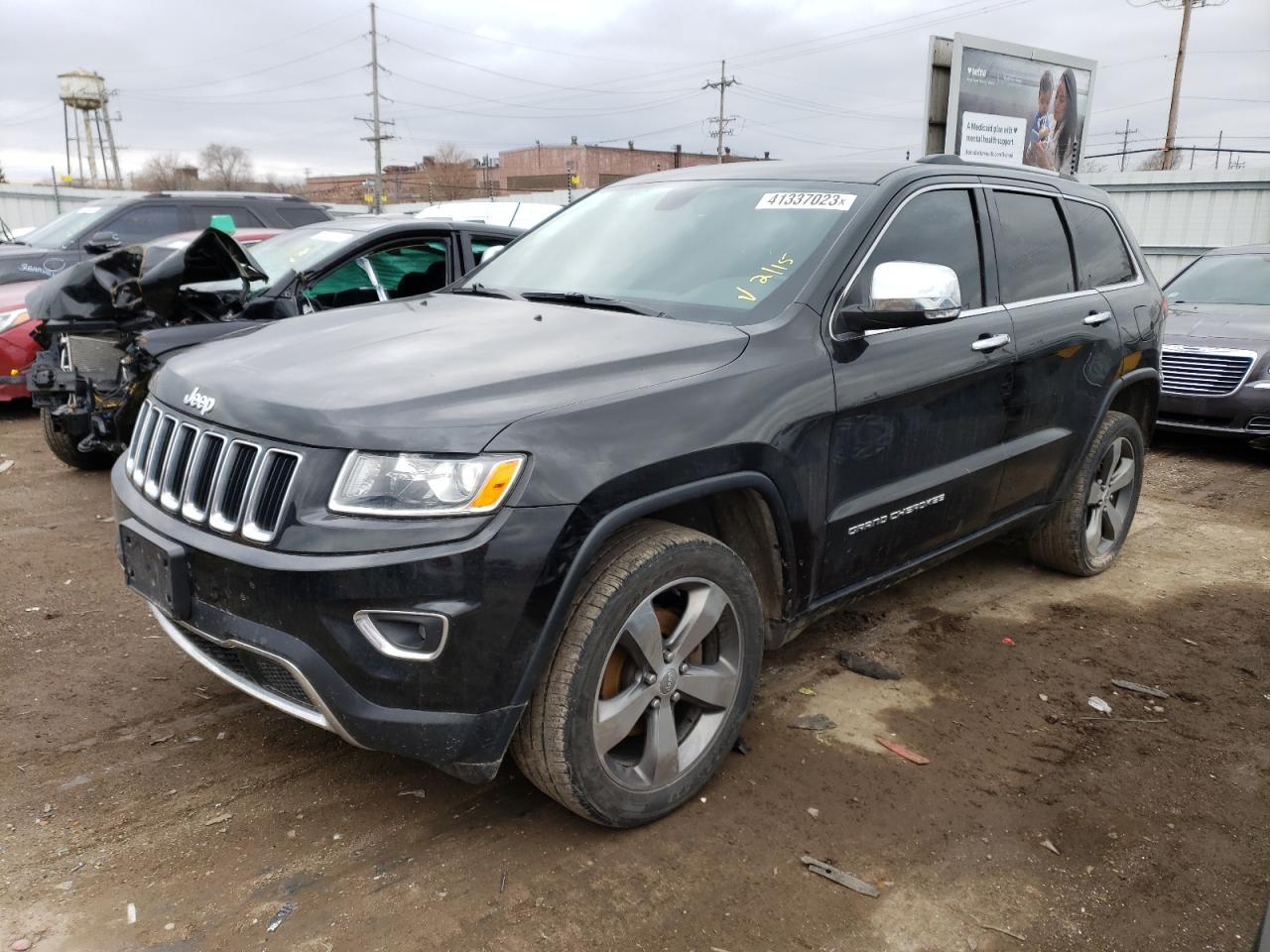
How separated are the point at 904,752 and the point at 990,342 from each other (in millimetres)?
1546

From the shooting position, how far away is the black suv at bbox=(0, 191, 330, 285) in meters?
9.60

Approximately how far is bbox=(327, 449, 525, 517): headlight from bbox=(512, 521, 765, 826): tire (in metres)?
0.39

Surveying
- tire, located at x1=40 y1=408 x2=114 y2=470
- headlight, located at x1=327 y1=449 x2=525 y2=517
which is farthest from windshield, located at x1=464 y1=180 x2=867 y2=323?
tire, located at x1=40 y1=408 x2=114 y2=470

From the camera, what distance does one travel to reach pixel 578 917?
2453 mm

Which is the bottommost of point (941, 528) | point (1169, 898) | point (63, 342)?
point (1169, 898)

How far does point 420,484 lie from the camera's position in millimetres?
2297

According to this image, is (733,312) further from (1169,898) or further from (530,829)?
(1169,898)

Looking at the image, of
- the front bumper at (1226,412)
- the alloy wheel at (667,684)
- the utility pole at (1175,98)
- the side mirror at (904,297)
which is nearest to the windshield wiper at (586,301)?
the side mirror at (904,297)

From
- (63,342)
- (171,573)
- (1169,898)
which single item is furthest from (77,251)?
(1169,898)

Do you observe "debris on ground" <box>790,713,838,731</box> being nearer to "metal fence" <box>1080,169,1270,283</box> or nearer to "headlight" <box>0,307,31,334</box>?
"headlight" <box>0,307,31,334</box>

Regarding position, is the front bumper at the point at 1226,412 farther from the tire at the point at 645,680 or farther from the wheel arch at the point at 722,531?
the tire at the point at 645,680

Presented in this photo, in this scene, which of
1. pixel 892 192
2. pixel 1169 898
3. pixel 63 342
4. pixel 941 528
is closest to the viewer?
pixel 1169 898

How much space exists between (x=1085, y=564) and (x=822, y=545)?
2.48 meters

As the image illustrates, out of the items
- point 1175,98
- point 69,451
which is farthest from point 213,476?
point 1175,98
